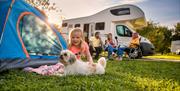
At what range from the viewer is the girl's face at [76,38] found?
553 cm

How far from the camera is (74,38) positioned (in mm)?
5562

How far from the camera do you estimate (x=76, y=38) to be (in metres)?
5.56

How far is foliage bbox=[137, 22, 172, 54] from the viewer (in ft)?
149

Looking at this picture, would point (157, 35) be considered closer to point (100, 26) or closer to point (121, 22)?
point (100, 26)

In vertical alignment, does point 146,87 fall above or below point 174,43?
above

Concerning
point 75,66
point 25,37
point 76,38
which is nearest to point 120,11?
point 25,37

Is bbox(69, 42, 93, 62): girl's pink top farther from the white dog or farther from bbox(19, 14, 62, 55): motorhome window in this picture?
bbox(19, 14, 62, 55): motorhome window

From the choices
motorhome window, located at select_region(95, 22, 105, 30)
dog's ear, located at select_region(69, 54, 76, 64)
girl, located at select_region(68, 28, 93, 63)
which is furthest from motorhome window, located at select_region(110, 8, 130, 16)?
dog's ear, located at select_region(69, 54, 76, 64)

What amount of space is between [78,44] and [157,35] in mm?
44375

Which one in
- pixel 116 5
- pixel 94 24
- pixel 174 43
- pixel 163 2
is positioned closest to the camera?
pixel 116 5

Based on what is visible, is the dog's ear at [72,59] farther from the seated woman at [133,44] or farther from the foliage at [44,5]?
the foliage at [44,5]

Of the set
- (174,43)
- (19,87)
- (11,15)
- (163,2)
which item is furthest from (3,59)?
(174,43)

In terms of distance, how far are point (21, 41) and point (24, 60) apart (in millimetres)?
461

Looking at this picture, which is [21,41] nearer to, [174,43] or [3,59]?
[3,59]
